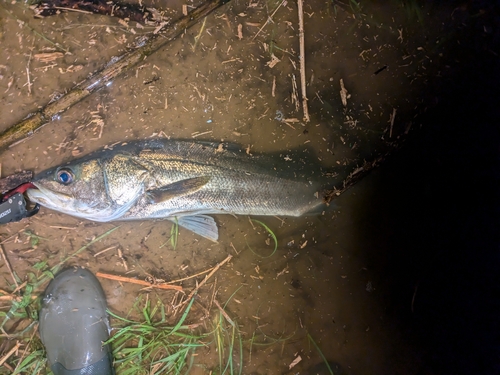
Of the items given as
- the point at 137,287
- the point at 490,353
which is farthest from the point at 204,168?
the point at 490,353

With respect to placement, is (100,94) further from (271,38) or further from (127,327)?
(127,327)

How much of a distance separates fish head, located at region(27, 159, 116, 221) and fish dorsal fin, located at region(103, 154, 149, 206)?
0.06 metres

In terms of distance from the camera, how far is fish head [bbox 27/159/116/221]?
272 centimetres

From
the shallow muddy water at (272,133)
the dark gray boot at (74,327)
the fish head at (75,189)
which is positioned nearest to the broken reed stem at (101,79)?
the shallow muddy water at (272,133)

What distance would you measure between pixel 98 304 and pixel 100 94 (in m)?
2.26

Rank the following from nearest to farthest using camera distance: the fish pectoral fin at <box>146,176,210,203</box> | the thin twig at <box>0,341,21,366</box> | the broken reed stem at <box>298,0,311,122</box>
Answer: the fish pectoral fin at <box>146,176,210,203</box>, the thin twig at <box>0,341,21,366</box>, the broken reed stem at <box>298,0,311,122</box>

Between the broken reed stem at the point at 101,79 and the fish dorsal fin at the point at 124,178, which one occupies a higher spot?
the broken reed stem at the point at 101,79

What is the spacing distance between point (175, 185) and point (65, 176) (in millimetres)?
1028

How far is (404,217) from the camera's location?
10.8ft

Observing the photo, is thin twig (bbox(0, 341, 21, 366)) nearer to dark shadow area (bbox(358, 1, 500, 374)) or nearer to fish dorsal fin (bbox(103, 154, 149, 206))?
fish dorsal fin (bbox(103, 154, 149, 206))

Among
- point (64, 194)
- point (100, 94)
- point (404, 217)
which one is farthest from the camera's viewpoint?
point (404, 217)

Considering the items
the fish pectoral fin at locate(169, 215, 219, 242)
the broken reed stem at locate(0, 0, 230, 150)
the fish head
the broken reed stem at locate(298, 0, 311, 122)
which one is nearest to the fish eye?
the fish head

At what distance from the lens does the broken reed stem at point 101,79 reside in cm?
297

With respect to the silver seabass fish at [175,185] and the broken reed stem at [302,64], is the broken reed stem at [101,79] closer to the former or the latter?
the silver seabass fish at [175,185]
